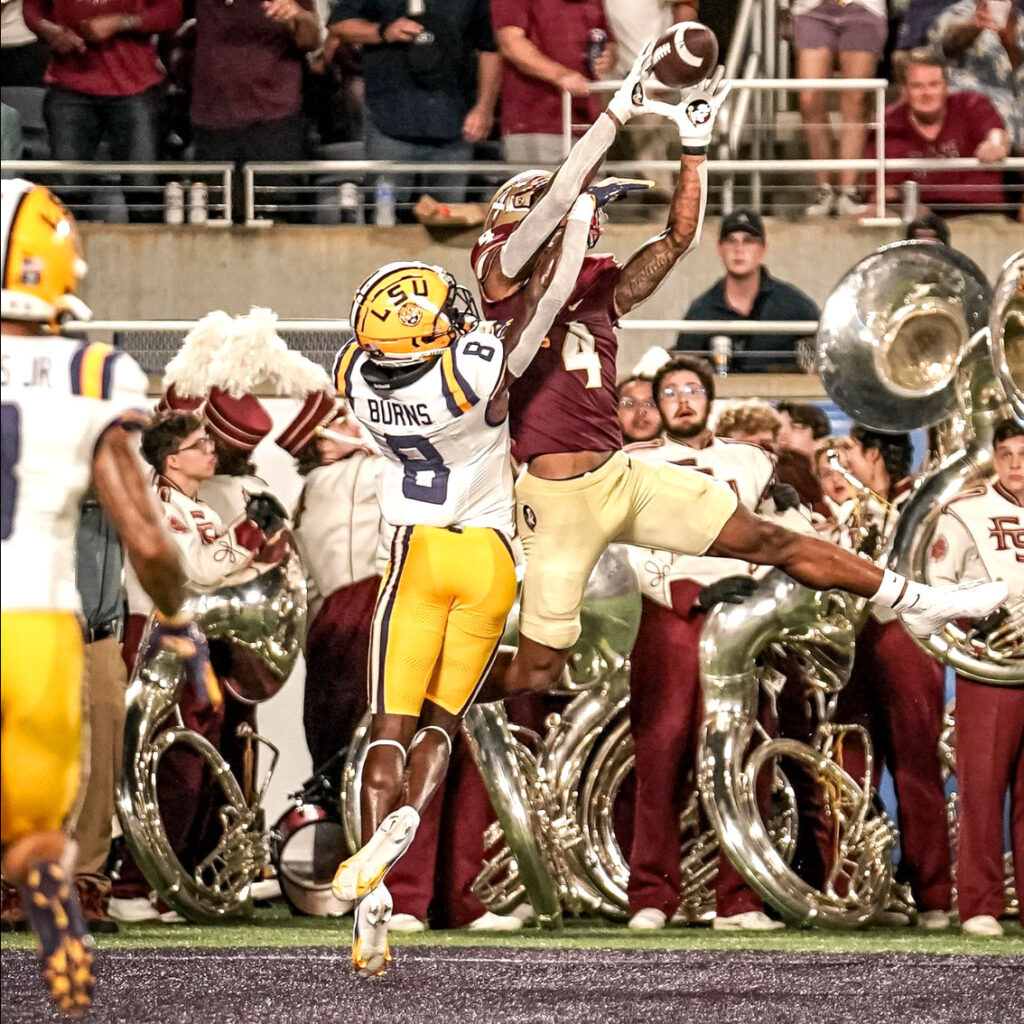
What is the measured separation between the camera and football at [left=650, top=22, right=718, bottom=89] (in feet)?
21.5

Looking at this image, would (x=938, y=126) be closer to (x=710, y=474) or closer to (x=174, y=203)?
(x=710, y=474)

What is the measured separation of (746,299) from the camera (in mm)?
9898

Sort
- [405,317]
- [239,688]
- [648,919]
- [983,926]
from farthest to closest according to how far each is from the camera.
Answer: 1. [239,688]
2. [648,919]
3. [983,926]
4. [405,317]

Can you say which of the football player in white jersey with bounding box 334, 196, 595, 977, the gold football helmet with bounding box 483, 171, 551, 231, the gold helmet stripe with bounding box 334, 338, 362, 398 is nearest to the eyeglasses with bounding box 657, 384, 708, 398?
the gold football helmet with bounding box 483, 171, 551, 231

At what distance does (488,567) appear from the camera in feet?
21.6

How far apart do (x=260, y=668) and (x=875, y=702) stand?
220 cm

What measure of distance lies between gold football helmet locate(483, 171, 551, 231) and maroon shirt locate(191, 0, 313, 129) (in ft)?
12.7

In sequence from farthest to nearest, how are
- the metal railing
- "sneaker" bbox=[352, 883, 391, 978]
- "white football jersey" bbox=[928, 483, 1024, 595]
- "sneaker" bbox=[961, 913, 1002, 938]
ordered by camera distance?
the metal railing → "white football jersey" bbox=[928, 483, 1024, 595] → "sneaker" bbox=[961, 913, 1002, 938] → "sneaker" bbox=[352, 883, 391, 978]

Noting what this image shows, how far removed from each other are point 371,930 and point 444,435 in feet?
4.51

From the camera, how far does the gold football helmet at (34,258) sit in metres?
4.84

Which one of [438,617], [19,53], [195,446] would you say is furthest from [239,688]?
[19,53]

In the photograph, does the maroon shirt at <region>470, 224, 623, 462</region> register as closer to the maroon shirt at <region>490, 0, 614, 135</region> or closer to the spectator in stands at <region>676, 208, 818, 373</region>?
the spectator in stands at <region>676, 208, 818, 373</region>

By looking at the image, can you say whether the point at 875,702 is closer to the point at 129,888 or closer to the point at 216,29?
the point at 129,888

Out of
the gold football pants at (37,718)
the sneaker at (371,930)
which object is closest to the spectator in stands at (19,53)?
the sneaker at (371,930)
